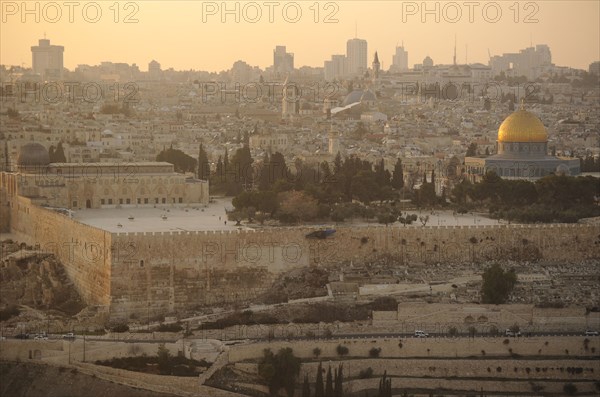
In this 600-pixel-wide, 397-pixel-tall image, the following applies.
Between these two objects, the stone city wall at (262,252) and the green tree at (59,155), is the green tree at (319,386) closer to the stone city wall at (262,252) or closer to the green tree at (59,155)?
the stone city wall at (262,252)

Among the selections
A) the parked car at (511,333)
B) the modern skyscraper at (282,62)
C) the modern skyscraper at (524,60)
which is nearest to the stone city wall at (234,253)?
the parked car at (511,333)

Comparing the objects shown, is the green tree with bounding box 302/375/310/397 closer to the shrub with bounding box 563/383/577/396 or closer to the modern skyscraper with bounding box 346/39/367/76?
the shrub with bounding box 563/383/577/396

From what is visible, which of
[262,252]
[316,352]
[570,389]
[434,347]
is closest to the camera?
[570,389]

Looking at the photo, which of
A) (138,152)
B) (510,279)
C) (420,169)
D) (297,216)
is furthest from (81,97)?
(510,279)

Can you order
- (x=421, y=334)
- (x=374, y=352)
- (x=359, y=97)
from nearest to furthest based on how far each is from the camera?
(x=374, y=352) < (x=421, y=334) < (x=359, y=97)

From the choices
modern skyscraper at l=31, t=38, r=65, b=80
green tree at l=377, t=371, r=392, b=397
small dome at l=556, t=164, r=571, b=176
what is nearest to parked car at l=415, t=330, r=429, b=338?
green tree at l=377, t=371, r=392, b=397

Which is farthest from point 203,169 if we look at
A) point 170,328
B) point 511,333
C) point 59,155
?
point 511,333

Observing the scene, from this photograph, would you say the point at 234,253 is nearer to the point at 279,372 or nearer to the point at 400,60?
the point at 279,372
